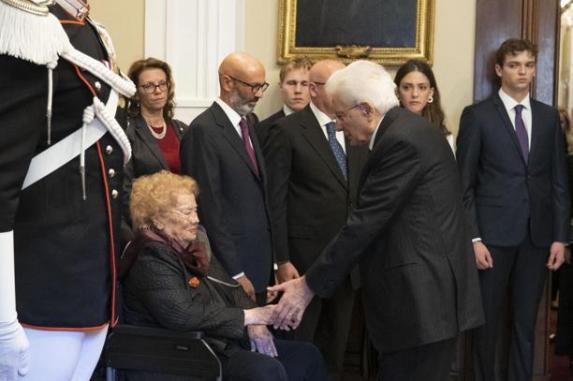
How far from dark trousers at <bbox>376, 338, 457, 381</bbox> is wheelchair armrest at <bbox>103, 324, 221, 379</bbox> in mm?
574

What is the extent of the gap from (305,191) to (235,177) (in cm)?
42

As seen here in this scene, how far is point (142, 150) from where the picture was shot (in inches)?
152

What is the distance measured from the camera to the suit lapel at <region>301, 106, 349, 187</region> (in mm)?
3906

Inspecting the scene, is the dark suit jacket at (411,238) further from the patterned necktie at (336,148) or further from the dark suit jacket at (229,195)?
the patterned necktie at (336,148)

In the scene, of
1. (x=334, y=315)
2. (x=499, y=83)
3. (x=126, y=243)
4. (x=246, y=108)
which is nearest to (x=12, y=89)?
(x=126, y=243)

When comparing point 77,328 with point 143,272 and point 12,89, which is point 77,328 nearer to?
point 12,89

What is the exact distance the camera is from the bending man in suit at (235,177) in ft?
11.5

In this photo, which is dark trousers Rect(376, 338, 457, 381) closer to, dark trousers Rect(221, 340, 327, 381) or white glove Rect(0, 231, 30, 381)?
dark trousers Rect(221, 340, 327, 381)

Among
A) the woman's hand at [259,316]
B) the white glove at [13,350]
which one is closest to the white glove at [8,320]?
the white glove at [13,350]

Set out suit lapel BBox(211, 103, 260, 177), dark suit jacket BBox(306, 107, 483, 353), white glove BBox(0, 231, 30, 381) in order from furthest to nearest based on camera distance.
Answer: suit lapel BBox(211, 103, 260, 177)
dark suit jacket BBox(306, 107, 483, 353)
white glove BBox(0, 231, 30, 381)

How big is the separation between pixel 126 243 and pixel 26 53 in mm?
1892

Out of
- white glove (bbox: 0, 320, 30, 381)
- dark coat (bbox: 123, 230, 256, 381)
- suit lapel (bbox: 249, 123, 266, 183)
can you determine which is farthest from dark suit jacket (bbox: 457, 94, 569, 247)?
white glove (bbox: 0, 320, 30, 381)

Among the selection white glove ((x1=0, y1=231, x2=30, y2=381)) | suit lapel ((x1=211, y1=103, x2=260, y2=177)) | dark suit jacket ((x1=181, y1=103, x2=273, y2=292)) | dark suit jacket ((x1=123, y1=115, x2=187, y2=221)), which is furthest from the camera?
dark suit jacket ((x1=123, y1=115, x2=187, y2=221))

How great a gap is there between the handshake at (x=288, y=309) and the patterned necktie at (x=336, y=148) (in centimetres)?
101
